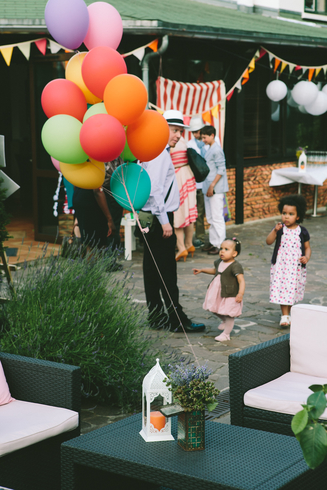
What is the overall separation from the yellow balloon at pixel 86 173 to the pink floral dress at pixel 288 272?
222 cm

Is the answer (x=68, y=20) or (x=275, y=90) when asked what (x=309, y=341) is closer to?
(x=68, y=20)

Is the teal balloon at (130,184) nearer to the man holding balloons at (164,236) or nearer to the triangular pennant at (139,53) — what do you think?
the man holding balloons at (164,236)

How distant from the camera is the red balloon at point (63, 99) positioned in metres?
4.66

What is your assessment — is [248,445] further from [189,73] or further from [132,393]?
[189,73]

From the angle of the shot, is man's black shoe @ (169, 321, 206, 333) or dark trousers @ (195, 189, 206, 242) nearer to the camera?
man's black shoe @ (169, 321, 206, 333)

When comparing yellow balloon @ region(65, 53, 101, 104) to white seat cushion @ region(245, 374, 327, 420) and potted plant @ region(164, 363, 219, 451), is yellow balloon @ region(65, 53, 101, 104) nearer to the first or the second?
white seat cushion @ region(245, 374, 327, 420)

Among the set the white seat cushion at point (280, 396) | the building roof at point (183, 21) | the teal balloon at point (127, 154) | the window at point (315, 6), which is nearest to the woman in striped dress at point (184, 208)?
the building roof at point (183, 21)

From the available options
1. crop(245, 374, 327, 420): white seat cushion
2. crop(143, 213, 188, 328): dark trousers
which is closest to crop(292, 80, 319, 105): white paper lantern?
crop(143, 213, 188, 328): dark trousers

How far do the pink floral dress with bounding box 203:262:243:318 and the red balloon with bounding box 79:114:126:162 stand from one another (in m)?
1.93

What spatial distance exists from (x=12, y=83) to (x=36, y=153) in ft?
12.1

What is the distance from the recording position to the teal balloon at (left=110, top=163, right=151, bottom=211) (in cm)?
500

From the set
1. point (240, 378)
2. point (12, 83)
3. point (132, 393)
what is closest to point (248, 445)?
point (240, 378)

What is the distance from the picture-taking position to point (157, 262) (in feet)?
20.0

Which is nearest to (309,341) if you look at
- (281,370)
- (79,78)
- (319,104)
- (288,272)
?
(281,370)
